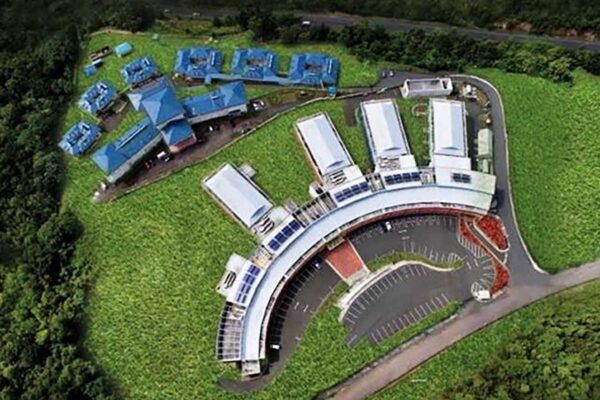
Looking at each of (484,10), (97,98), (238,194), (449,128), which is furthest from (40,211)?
(484,10)

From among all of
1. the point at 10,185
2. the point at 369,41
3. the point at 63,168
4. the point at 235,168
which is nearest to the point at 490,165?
the point at 369,41

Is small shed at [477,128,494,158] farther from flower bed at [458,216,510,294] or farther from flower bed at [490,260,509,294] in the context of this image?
flower bed at [490,260,509,294]

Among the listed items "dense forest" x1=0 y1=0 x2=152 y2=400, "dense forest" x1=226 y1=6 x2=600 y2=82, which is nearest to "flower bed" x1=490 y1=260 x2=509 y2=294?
"dense forest" x1=226 y1=6 x2=600 y2=82

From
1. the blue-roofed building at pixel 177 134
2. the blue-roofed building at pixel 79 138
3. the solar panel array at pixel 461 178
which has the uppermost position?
the solar panel array at pixel 461 178

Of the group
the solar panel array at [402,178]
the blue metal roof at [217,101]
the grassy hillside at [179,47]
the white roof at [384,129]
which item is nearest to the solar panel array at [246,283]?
the solar panel array at [402,178]

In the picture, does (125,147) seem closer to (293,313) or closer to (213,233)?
(213,233)

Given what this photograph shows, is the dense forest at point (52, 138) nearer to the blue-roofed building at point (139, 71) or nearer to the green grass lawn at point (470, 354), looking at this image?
the green grass lawn at point (470, 354)
